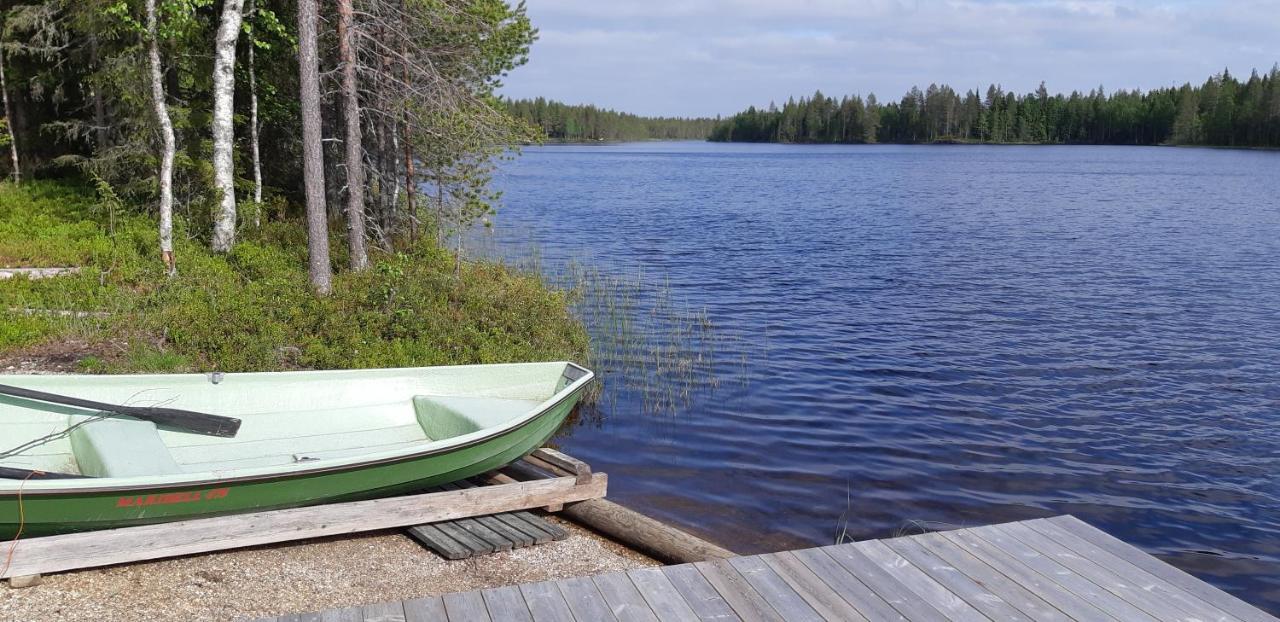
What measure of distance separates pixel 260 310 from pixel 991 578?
9364mm

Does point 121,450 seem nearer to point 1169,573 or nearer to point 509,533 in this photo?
point 509,533

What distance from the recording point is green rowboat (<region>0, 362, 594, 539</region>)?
6.13 m

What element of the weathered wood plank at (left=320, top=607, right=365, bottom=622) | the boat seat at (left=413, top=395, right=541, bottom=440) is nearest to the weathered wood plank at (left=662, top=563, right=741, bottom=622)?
the weathered wood plank at (left=320, top=607, right=365, bottom=622)

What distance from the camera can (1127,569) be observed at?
5.34 meters

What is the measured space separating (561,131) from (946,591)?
16844cm

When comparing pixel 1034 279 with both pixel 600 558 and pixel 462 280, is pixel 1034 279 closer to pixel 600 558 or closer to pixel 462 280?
pixel 462 280

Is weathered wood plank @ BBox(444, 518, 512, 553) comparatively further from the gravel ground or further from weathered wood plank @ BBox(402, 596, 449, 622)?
weathered wood plank @ BBox(402, 596, 449, 622)

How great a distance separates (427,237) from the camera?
16.4 metres

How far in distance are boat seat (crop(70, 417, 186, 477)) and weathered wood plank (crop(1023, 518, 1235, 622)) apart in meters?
6.07

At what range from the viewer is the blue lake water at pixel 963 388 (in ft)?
30.0

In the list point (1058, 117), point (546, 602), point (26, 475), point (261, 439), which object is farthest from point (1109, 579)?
point (1058, 117)

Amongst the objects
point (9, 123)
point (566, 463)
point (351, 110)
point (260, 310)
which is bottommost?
point (566, 463)

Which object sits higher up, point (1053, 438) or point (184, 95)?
point (184, 95)

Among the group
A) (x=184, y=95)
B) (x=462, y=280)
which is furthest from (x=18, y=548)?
(x=184, y=95)
